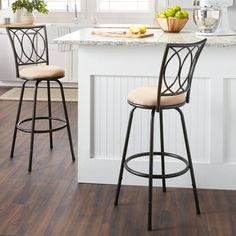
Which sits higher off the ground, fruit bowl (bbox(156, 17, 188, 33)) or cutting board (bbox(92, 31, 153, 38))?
fruit bowl (bbox(156, 17, 188, 33))

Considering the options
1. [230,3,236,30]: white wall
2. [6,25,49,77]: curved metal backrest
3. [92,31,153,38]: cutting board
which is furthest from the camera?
[230,3,236,30]: white wall

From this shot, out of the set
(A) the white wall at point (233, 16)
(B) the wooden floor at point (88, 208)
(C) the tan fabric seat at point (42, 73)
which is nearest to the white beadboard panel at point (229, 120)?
(B) the wooden floor at point (88, 208)

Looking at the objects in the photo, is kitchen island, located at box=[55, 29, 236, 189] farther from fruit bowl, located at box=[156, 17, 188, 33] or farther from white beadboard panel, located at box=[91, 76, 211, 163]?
fruit bowl, located at box=[156, 17, 188, 33]

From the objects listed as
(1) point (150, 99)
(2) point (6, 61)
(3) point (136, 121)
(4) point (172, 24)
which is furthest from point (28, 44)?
(1) point (150, 99)

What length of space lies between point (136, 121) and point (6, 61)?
3645 millimetres

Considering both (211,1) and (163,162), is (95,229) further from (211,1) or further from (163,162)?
(211,1)

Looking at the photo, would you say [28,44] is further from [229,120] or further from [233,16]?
[229,120]

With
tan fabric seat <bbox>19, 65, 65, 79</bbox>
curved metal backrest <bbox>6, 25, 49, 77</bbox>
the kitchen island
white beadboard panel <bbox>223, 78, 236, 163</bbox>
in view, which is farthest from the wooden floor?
curved metal backrest <bbox>6, 25, 49, 77</bbox>

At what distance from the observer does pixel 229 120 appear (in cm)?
346

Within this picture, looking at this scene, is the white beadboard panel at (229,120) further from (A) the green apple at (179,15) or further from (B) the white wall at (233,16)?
(B) the white wall at (233,16)

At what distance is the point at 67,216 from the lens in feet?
10.0

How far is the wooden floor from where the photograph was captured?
2898mm

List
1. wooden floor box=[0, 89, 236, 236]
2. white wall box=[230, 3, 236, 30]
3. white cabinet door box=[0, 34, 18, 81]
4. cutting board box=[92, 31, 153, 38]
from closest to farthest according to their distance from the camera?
wooden floor box=[0, 89, 236, 236] → cutting board box=[92, 31, 153, 38] → white wall box=[230, 3, 236, 30] → white cabinet door box=[0, 34, 18, 81]

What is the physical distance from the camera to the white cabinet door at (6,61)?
6699 millimetres
